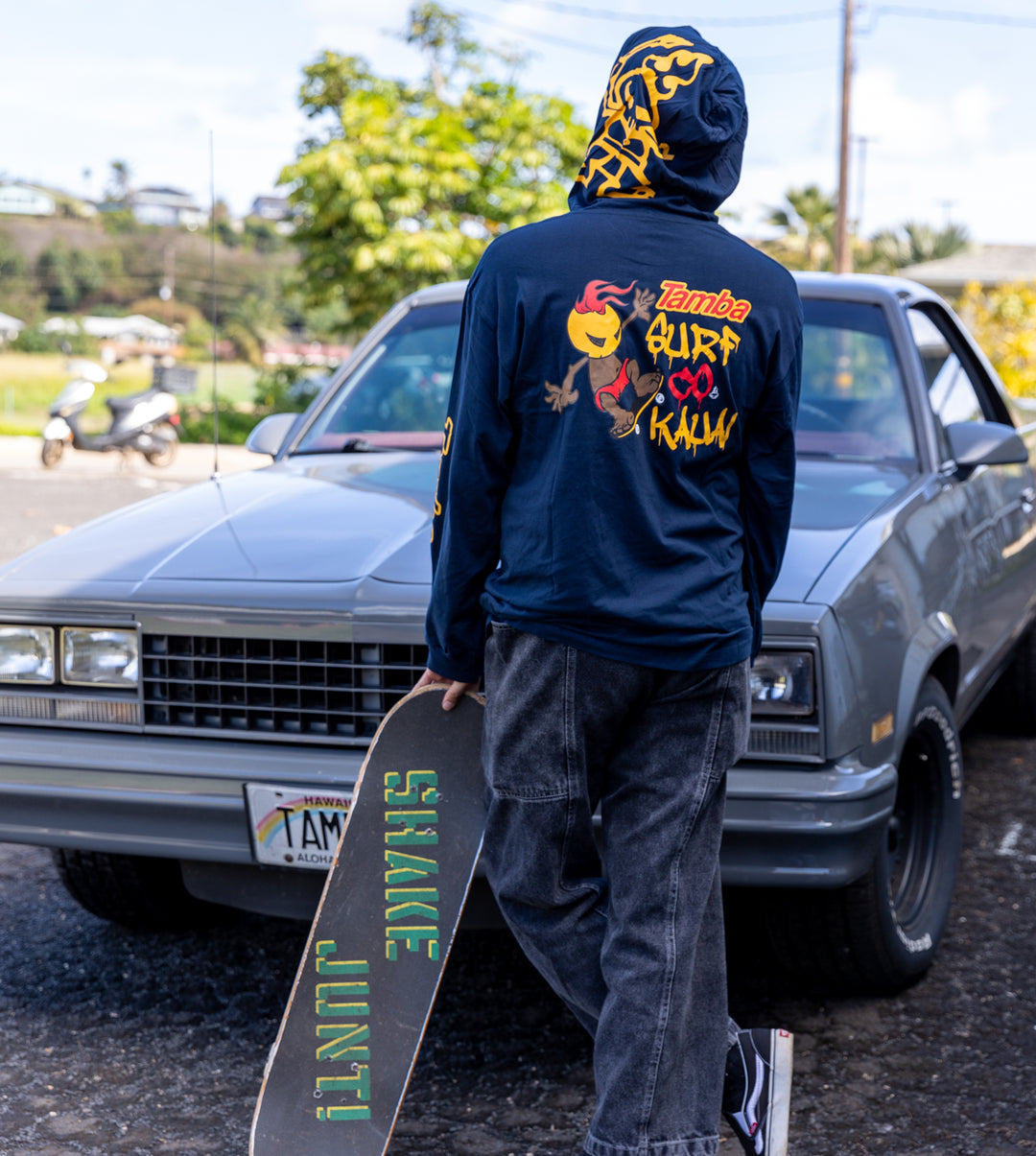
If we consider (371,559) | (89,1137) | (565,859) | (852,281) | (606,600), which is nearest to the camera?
(606,600)

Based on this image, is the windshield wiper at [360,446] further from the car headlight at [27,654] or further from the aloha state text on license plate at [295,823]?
the aloha state text on license plate at [295,823]

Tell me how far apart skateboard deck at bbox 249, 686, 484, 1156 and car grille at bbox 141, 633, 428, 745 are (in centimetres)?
34

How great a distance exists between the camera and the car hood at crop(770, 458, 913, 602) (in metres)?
2.68

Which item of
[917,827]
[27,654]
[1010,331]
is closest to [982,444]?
[917,827]

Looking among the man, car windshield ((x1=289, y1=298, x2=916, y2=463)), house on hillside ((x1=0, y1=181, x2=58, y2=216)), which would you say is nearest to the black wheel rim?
car windshield ((x1=289, y1=298, x2=916, y2=463))

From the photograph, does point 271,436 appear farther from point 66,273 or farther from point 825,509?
point 66,273

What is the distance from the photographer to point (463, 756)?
2.30 meters

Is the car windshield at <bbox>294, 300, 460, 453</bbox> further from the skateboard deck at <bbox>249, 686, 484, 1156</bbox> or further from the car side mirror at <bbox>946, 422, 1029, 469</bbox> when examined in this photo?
the skateboard deck at <bbox>249, 686, 484, 1156</bbox>

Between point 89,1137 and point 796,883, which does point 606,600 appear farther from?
point 89,1137

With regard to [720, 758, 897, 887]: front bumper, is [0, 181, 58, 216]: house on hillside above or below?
above

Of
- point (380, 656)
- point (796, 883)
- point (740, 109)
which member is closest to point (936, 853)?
point (796, 883)

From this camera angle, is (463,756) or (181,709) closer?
(463,756)

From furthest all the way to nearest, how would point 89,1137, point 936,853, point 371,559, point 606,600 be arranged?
point 936,853 → point 371,559 → point 89,1137 → point 606,600

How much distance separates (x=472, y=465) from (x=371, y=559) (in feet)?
3.03
